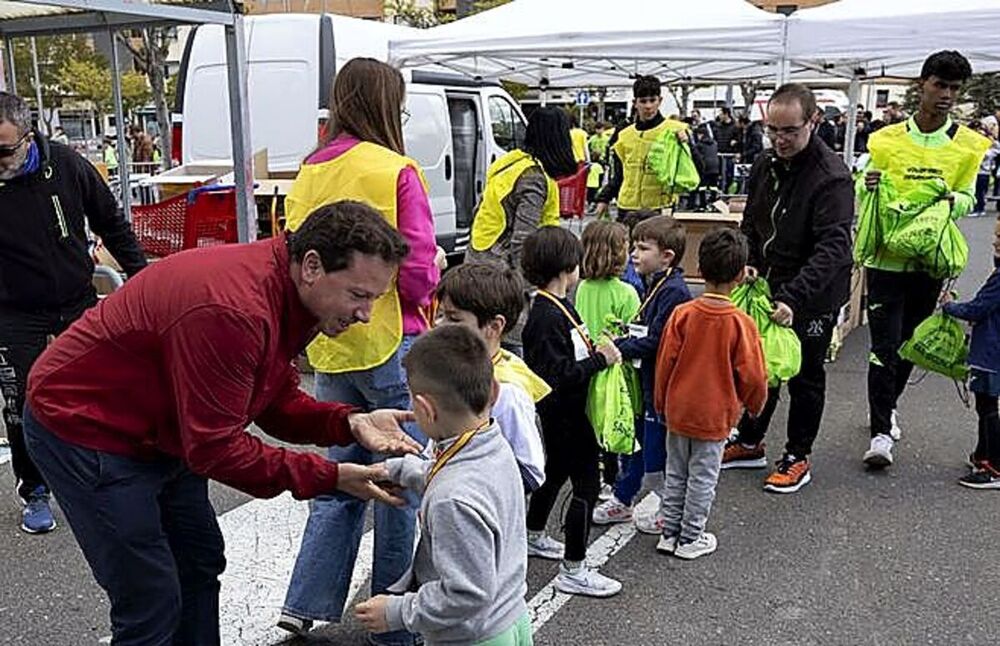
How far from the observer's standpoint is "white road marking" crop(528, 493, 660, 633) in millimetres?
3590

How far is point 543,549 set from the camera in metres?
4.00

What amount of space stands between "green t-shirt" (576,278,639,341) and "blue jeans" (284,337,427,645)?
50.0 inches

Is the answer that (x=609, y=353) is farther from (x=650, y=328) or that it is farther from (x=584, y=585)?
(x=584, y=585)

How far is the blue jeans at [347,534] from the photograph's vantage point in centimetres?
314

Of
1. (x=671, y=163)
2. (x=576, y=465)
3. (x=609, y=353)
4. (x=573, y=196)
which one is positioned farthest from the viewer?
(x=573, y=196)

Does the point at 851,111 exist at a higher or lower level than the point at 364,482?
higher

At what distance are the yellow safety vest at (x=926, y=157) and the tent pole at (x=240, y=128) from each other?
3569 millimetres

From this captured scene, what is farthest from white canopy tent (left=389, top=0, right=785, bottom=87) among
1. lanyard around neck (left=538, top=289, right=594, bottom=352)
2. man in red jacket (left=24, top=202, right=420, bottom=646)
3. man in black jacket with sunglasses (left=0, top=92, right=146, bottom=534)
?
man in red jacket (left=24, top=202, right=420, bottom=646)

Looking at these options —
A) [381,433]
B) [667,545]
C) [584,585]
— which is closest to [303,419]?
[381,433]

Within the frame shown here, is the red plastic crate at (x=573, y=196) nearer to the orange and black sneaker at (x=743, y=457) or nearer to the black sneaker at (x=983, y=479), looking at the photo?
the orange and black sneaker at (x=743, y=457)

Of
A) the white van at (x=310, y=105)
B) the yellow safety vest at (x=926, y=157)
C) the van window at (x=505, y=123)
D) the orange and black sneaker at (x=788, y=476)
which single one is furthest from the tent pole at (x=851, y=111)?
the orange and black sneaker at (x=788, y=476)

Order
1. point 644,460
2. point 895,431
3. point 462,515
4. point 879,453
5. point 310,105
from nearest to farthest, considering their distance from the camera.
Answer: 1. point 462,515
2. point 644,460
3. point 879,453
4. point 895,431
5. point 310,105

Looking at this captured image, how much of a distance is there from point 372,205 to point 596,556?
74.7 inches

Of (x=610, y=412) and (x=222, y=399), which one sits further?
(x=610, y=412)
